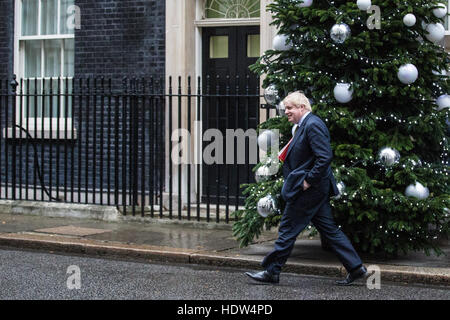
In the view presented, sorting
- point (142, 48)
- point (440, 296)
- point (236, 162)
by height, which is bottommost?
point (440, 296)

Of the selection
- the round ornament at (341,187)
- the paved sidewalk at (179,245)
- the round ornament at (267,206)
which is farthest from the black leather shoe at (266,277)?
the round ornament at (341,187)

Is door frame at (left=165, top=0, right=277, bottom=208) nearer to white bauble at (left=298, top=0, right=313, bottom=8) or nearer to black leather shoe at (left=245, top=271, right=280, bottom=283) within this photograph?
white bauble at (left=298, top=0, right=313, bottom=8)

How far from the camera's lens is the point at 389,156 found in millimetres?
8141

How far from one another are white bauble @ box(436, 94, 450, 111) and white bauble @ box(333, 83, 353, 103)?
951 millimetres

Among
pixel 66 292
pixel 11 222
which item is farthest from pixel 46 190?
pixel 66 292

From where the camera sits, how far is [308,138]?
23.8 feet

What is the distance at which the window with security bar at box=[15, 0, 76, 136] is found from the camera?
13.6 metres

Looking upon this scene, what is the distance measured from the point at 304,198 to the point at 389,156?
4.24 feet

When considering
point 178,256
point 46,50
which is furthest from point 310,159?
point 46,50

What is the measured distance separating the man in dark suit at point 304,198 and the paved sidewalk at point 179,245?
27.8 inches

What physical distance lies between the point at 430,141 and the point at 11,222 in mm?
5898

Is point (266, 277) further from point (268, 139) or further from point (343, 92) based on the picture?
point (343, 92)
